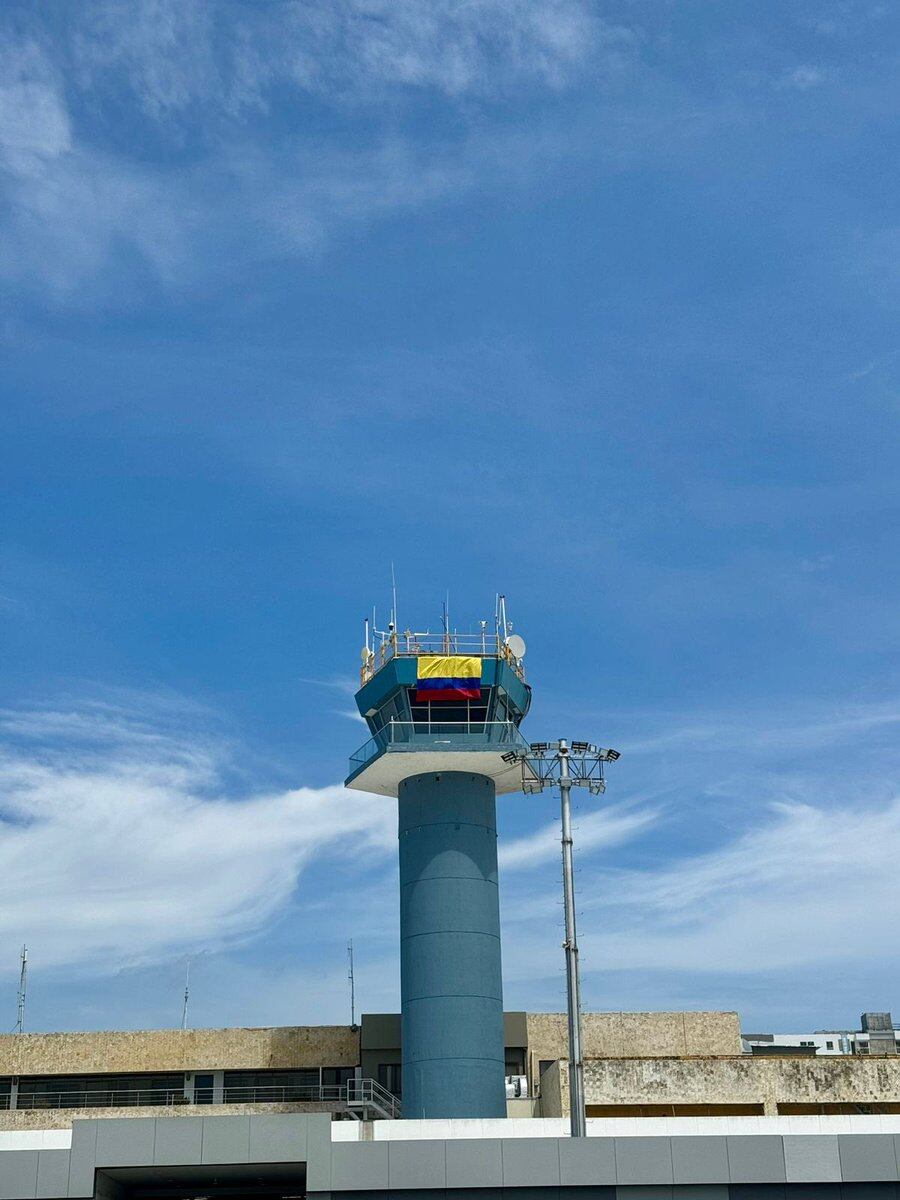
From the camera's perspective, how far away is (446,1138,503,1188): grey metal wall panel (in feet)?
138

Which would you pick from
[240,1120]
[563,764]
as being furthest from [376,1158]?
[563,764]

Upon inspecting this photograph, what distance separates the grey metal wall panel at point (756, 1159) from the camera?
1663 inches

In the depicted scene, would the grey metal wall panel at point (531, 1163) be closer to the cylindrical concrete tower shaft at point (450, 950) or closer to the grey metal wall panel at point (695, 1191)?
the grey metal wall panel at point (695, 1191)

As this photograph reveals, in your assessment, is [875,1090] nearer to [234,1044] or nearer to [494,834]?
[494,834]

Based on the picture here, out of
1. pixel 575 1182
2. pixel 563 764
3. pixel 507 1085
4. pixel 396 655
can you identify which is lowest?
pixel 575 1182

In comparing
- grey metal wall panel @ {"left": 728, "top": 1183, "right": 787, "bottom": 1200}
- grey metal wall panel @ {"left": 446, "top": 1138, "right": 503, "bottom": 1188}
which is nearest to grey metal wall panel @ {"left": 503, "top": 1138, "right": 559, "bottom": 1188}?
grey metal wall panel @ {"left": 446, "top": 1138, "right": 503, "bottom": 1188}

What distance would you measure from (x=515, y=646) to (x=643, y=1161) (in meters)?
22.1

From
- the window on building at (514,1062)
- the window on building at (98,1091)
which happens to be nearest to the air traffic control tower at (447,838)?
the window on building at (514,1062)

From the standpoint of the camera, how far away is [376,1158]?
139ft

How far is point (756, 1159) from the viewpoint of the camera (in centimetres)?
4247

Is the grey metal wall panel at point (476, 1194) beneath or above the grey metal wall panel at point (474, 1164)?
beneath

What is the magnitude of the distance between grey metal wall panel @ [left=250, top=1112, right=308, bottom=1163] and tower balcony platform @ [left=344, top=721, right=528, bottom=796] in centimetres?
1543

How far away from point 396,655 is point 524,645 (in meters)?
5.75

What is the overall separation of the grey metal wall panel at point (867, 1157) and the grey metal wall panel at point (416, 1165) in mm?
12501
